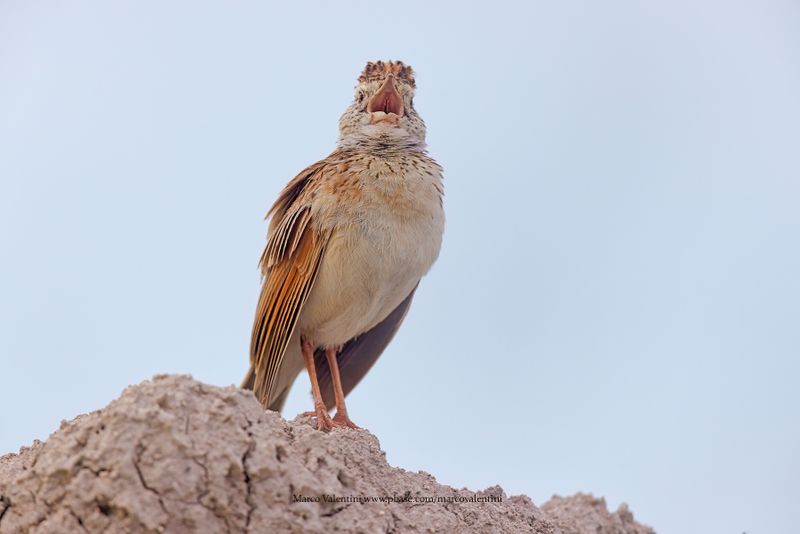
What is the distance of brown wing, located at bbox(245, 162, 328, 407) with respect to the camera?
6.62 m

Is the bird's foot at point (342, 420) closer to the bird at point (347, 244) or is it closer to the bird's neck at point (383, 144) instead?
the bird at point (347, 244)

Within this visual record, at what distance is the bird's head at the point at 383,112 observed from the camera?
7000 millimetres

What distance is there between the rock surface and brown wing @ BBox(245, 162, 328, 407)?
1.96m

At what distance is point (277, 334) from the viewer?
6.80m

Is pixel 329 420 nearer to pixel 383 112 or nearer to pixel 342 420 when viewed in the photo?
pixel 342 420

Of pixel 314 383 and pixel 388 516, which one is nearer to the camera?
pixel 388 516

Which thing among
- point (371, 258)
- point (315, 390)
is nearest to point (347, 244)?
point (371, 258)

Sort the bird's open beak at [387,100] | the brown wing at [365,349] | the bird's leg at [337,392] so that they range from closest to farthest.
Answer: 1. the bird's leg at [337,392]
2. the bird's open beak at [387,100]
3. the brown wing at [365,349]

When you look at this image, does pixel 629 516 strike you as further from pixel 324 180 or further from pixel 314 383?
pixel 324 180

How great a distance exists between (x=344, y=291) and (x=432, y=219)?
75cm

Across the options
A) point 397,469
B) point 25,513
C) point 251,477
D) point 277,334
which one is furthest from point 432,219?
point 25,513

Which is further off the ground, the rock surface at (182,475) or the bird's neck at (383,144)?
the bird's neck at (383,144)

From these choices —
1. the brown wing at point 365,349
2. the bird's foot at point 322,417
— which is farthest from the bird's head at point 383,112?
the bird's foot at point 322,417

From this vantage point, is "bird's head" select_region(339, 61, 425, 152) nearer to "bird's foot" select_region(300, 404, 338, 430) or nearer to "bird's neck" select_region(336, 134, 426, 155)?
"bird's neck" select_region(336, 134, 426, 155)
